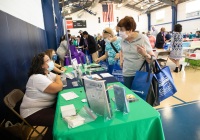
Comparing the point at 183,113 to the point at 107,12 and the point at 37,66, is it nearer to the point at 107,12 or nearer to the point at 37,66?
the point at 37,66

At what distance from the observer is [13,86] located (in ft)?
7.95

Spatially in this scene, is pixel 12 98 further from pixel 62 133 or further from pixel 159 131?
pixel 159 131

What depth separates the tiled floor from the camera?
2.32 m

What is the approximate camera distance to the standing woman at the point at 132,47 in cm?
208

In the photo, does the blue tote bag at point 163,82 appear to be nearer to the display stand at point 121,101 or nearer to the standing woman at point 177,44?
the display stand at point 121,101

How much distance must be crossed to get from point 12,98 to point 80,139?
117 centimetres

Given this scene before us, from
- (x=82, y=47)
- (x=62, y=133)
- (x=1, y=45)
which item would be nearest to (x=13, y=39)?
(x=1, y=45)

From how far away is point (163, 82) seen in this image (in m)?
2.03

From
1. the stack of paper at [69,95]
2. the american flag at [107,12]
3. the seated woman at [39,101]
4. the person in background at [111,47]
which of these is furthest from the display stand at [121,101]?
the american flag at [107,12]

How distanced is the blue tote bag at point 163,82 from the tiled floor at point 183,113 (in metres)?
0.63

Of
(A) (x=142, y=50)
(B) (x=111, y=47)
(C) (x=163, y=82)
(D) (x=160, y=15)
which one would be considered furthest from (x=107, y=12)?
(C) (x=163, y=82)

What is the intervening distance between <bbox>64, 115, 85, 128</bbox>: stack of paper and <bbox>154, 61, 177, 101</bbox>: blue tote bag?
107cm

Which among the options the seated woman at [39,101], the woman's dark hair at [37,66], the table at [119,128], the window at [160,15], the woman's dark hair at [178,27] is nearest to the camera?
the table at [119,128]

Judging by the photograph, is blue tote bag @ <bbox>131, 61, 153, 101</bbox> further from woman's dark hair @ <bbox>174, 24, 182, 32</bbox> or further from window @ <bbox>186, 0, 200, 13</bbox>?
window @ <bbox>186, 0, 200, 13</bbox>
